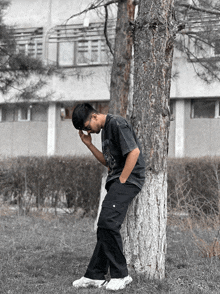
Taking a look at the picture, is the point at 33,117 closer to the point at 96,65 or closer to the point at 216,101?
the point at 96,65

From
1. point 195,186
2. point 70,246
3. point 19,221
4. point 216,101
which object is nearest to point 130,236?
point 70,246

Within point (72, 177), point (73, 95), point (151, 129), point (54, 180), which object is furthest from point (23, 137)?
point (151, 129)

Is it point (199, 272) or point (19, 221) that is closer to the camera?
point (199, 272)

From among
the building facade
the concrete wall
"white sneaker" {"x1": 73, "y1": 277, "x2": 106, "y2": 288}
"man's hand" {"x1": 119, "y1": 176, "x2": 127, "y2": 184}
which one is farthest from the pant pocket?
the concrete wall

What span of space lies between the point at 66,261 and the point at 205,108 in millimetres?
13718

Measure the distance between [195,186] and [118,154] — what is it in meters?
5.15

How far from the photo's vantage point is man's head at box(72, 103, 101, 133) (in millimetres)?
3408

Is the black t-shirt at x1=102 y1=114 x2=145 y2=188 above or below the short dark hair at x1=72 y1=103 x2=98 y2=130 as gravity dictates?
below

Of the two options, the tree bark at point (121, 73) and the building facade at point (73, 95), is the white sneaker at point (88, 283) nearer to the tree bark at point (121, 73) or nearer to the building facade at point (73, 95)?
the tree bark at point (121, 73)

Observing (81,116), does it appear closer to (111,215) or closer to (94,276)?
(111,215)

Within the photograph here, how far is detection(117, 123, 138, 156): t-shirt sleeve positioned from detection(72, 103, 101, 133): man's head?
210mm

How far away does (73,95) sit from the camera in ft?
58.5

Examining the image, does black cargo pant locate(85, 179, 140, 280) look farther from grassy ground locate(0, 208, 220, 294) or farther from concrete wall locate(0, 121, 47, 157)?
concrete wall locate(0, 121, 47, 157)

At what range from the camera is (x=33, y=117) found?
19.4 metres
